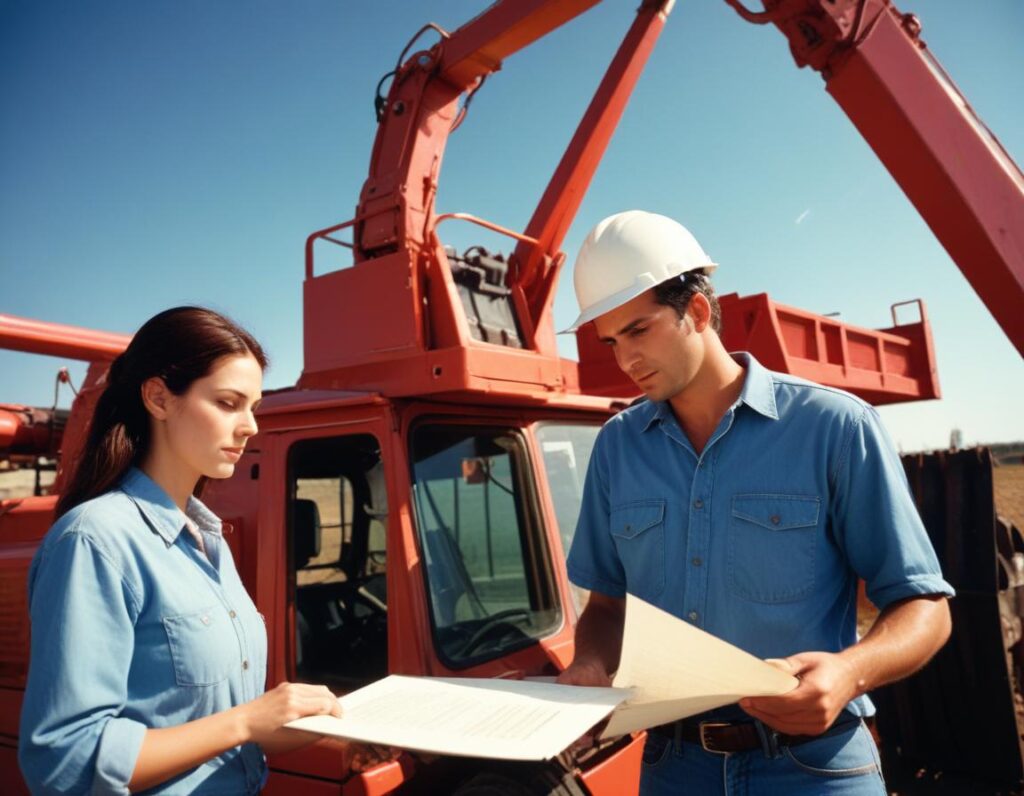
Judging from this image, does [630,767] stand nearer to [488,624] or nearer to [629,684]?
[488,624]

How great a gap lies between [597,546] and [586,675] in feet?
1.20

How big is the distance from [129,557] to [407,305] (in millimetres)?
1746

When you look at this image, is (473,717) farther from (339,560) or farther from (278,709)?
(339,560)

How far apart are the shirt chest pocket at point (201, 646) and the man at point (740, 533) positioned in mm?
784

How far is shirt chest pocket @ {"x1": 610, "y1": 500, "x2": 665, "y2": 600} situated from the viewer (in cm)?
164

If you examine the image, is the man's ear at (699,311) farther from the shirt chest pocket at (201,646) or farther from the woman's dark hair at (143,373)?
the shirt chest pocket at (201,646)

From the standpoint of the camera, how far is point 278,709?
3.99 ft

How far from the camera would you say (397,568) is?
2467 millimetres

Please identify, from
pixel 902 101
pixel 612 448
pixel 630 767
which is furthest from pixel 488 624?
pixel 902 101

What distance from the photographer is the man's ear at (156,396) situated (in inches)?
56.8

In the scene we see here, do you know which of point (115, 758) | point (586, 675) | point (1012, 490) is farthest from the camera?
point (1012, 490)

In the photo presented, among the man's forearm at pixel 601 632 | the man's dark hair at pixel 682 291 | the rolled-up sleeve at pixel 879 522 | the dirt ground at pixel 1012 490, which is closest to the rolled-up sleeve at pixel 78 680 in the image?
the man's forearm at pixel 601 632

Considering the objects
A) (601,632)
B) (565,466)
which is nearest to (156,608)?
(601,632)

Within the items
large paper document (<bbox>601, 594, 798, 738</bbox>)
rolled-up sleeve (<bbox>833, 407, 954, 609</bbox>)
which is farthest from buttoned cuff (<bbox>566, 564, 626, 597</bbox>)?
rolled-up sleeve (<bbox>833, 407, 954, 609</bbox>)
